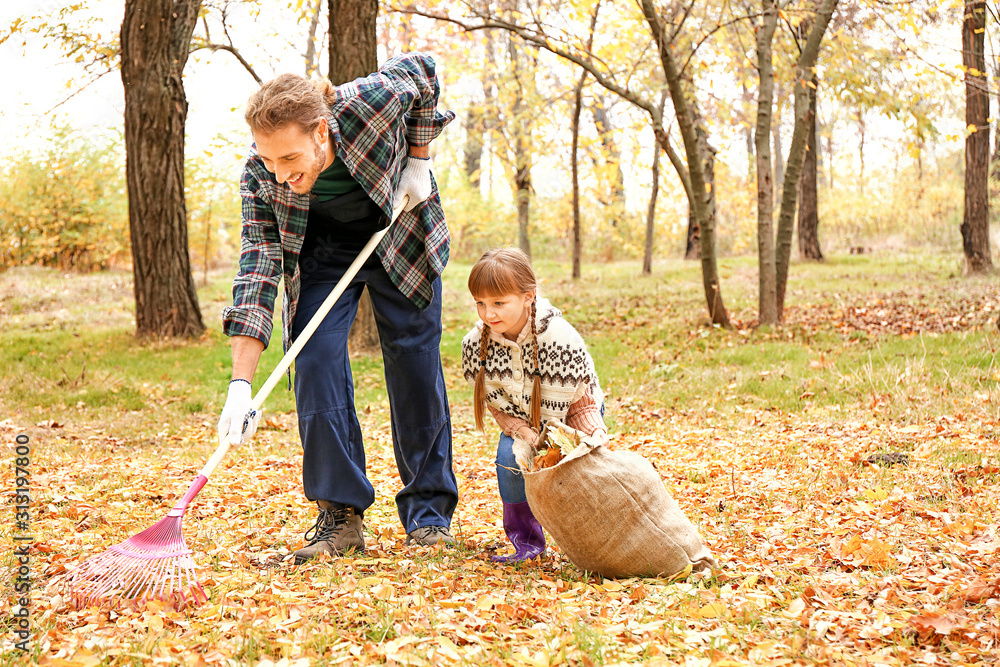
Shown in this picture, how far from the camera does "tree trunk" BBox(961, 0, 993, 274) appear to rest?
10461 millimetres

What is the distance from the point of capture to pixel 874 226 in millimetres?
19594

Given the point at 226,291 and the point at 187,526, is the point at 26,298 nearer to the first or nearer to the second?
the point at 226,291

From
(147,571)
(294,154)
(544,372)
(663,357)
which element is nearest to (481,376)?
(544,372)

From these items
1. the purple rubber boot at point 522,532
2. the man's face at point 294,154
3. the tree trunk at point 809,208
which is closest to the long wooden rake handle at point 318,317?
the man's face at point 294,154

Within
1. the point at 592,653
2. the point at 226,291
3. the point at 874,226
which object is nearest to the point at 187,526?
the point at 592,653

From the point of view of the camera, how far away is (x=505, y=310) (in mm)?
2883

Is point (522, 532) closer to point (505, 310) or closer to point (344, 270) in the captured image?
point (505, 310)

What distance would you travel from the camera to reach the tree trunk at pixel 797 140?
7.84 meters

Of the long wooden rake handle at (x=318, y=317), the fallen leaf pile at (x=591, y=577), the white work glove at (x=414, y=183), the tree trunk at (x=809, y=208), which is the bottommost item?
the fallen leaf pile at (x=591, y=577)

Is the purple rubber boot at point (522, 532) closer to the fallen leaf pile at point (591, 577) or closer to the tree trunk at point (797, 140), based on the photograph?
the fallen leaf pile at point (591, 577)

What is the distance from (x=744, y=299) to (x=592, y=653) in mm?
9105

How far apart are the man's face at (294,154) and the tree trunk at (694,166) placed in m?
5.57

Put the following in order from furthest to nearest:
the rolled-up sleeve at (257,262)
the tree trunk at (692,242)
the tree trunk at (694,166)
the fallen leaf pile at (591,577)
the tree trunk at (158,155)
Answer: the tree trunk at (692,242), the tree trunk at (158,155), the tree trunk at (694,166), the rolled-up sleeve at (257,262), the fallen leaf pile at (591,577)

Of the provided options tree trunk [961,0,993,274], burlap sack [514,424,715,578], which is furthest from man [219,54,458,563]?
tree trunk [961,0,993,274]
